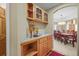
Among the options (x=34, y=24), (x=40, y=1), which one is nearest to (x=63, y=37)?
(x=34, y=24)

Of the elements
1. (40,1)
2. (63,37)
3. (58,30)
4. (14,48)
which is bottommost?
(14,48)

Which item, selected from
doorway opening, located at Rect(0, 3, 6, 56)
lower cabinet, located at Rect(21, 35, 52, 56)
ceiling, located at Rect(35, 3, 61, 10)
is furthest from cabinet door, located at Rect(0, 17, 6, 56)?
ceiling, located at Rect(35, 3, 61, 10)

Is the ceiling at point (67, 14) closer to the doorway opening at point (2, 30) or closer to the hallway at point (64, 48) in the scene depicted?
the hallway at point (64, 48)

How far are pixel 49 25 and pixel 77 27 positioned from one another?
42cm

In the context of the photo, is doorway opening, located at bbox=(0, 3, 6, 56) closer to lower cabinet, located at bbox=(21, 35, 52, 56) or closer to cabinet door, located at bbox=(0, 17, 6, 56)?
cabinet door, located at bbox=(0, 17, 6, 56)

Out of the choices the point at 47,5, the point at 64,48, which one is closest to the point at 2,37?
the point at 47,5

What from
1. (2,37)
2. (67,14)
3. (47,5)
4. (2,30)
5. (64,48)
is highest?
(47,5)

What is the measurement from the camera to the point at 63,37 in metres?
1.77

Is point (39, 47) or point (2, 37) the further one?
point (39, 47)

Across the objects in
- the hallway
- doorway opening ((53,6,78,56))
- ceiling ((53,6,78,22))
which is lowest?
the hallway

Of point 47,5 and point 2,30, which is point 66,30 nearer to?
point 47,5

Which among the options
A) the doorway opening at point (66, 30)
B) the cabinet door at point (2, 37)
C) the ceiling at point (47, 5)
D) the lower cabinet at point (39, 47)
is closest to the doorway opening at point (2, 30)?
the cabinet door at point (2, 37)

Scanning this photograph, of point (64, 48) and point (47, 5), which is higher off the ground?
point (47, 5)

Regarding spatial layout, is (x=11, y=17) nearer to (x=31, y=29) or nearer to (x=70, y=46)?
(x=31, y=29)
